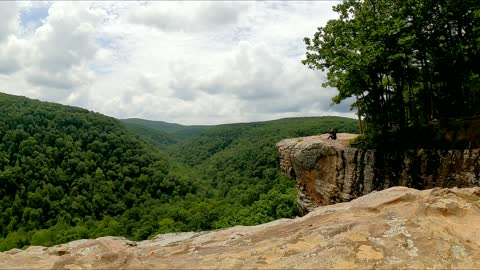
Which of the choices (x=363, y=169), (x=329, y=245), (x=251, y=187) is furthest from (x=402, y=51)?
(x=251, y=187)

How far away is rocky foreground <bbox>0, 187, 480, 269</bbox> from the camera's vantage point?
278 inches

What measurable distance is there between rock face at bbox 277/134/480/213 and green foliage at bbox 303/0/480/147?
5.00ft

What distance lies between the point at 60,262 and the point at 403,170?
2046cm

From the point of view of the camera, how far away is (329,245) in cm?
749

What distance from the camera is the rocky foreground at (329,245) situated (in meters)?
7.06

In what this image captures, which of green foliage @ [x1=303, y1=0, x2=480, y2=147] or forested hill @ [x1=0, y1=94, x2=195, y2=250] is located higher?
green foliage @ [x1=303, y1=0, x2=480, y2=147]

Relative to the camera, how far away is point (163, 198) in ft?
448

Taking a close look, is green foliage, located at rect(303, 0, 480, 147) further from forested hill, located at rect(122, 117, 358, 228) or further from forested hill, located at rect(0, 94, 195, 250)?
forested hill, located at rect(0, 94, 195, 250)

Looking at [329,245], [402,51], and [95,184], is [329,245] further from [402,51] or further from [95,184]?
[95,184]

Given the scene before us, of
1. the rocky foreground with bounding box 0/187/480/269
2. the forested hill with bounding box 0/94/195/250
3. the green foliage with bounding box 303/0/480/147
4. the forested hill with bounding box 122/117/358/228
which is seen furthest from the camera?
the forested hill with bounding box 0/94/195/250

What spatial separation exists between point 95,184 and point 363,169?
11448 cm

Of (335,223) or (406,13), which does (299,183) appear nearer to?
(406,13)

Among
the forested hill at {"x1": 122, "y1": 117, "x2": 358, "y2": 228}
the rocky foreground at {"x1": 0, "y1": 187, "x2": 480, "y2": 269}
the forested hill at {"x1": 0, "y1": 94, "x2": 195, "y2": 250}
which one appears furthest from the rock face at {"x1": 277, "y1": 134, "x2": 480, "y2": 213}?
the forested hill at {"x1": 0, "y1": 94, "x2": 195, "y2": 250}

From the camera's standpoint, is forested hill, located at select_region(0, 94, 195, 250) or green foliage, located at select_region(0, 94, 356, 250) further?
forested hill, located at select_region(0, 94, 195, 250)
